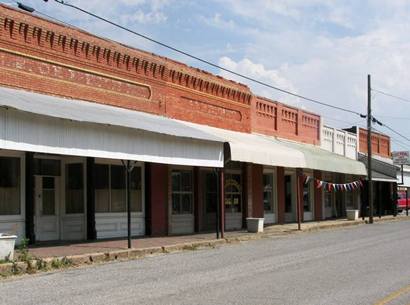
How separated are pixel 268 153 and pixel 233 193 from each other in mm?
3603

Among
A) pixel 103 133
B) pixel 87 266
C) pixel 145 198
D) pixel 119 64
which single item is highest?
pixel 119 64

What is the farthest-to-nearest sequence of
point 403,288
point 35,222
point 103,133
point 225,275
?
point 35,222, point 103,133, point 225,275, point 403,288

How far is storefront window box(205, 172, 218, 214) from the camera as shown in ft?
82.6

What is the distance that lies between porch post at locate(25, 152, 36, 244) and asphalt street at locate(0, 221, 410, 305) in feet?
11.8

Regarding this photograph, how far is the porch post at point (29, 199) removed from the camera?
1741cm

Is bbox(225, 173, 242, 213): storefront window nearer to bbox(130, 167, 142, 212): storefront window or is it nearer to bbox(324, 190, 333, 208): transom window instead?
bbox(130, 167, 142, 212): storefront window

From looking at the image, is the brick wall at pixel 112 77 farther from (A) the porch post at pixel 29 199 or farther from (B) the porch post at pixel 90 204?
(B) the porch post at pixel 90 204

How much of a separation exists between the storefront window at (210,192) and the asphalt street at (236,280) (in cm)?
731

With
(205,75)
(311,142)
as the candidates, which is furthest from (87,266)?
(311,142)

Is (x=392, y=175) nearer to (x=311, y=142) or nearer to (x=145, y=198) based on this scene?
(x=311, y=142)

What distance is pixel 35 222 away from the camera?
1823 cm

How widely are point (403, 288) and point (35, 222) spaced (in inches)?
448

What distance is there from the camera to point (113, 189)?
20.7m

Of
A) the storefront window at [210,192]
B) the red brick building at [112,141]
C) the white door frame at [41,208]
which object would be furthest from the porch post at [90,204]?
the storefront window at [210,192]
